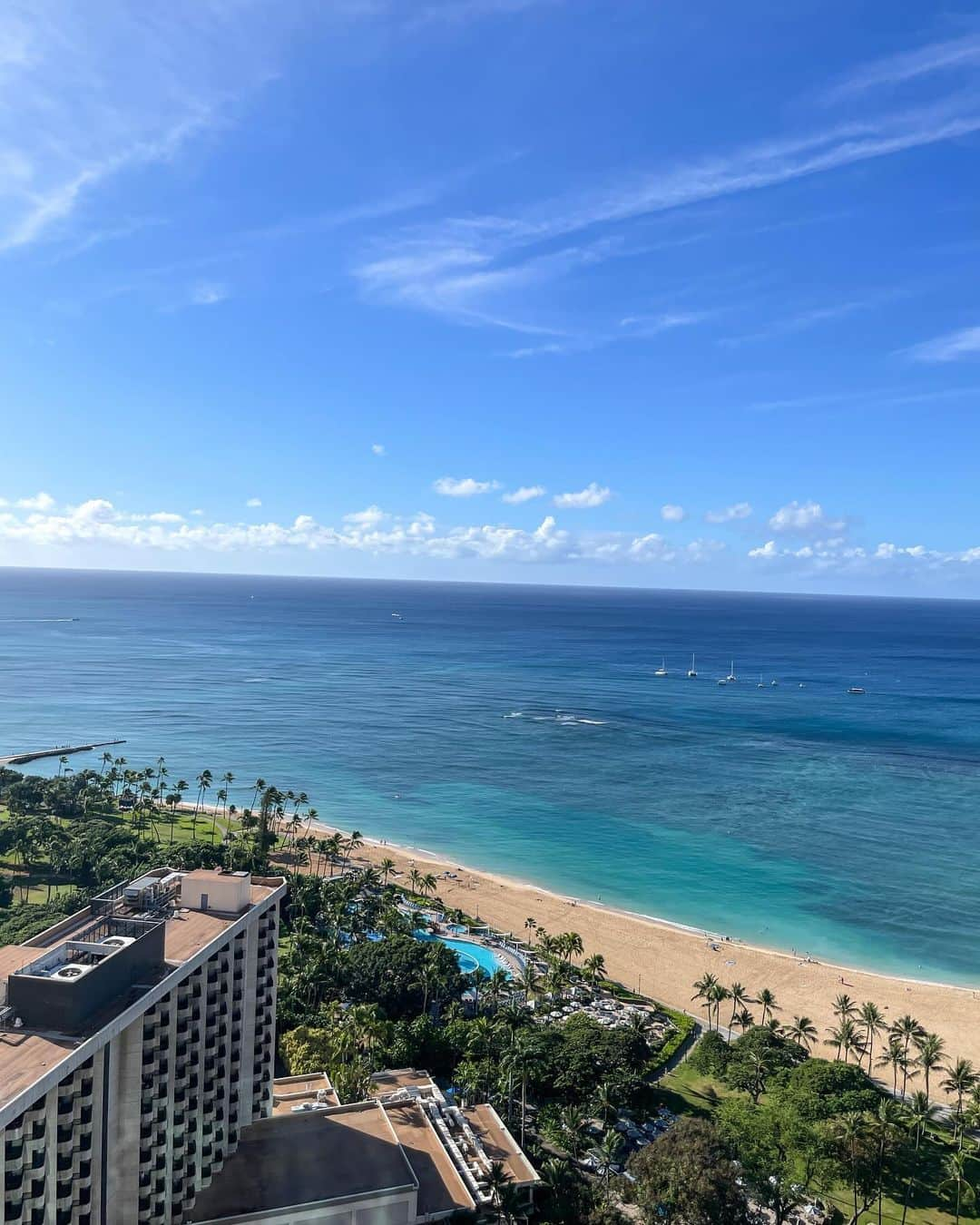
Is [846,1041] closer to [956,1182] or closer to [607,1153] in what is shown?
[956,1182]

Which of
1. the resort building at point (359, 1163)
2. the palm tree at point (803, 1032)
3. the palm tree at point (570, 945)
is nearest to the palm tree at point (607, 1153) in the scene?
the resort building at point (359, 1163)

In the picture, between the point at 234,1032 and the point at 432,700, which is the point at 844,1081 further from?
the point at 432,700

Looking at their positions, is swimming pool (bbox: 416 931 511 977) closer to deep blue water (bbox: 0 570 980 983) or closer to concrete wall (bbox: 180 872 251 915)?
deep blue water (bbox: 0 570 980 983)

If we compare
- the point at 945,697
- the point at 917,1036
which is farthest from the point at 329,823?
the point at 945,697

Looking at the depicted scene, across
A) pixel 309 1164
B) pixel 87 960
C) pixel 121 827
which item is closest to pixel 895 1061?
pixel 309 1164

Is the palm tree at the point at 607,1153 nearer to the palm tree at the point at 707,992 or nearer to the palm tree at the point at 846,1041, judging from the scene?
the palm tree at the point at 707,992

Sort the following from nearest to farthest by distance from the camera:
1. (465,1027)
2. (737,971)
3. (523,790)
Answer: (465,1027) < (737,971) < (523,790)
